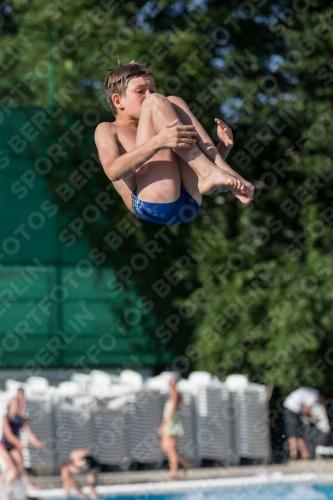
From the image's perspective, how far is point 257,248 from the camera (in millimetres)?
15062

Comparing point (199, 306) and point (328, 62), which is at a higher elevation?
point (328, 62)

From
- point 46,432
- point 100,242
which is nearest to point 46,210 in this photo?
point 100,242

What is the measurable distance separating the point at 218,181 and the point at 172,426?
781 cm

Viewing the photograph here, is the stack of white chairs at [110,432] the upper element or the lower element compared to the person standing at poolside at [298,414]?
upper

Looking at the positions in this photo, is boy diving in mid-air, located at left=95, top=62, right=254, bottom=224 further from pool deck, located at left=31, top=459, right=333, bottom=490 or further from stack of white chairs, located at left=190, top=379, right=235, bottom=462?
stack of white chairs, located at left=190, top=379, right=235, bottom=462

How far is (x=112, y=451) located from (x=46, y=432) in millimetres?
912

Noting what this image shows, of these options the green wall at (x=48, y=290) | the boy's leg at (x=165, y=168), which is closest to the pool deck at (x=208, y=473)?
the green wall at (x=48, y=290)

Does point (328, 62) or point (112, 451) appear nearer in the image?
point (112, 451)

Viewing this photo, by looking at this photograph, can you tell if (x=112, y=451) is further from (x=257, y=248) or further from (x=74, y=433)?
(x=257, y=248)

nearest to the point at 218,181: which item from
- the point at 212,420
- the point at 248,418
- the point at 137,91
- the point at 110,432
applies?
the point at 137,91

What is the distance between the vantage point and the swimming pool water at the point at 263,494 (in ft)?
36.6

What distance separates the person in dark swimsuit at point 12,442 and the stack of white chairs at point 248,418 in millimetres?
3558

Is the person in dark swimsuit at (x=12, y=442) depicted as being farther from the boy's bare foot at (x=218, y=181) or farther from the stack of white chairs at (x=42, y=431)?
the boy's bare foot at (x=218, y=181)

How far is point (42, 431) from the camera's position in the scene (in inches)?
478
